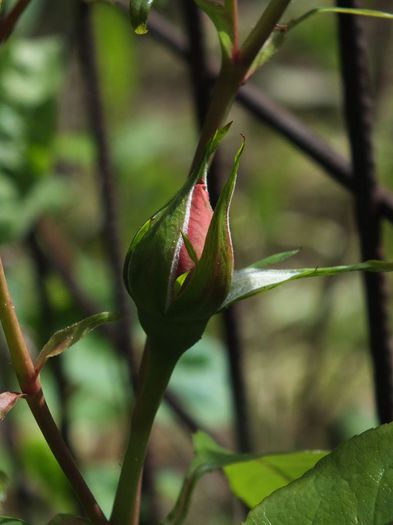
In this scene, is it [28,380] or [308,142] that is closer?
[28,380]

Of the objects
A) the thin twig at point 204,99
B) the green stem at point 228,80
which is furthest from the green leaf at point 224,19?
the thin twig at point 204,99

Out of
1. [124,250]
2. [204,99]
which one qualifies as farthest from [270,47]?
[124,250]

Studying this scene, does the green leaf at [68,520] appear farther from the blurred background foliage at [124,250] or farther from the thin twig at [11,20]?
the thin twig at [11,20]

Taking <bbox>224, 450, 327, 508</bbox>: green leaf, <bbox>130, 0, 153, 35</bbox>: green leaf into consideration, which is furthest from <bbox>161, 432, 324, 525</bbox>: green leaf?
<bbox>130, 0, 153, 35</bbox>: green leaf

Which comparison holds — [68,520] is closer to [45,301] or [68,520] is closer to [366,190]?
[366,190]

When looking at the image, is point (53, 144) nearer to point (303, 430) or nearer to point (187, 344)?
point (187, 344)

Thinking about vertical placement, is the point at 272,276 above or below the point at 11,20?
below
